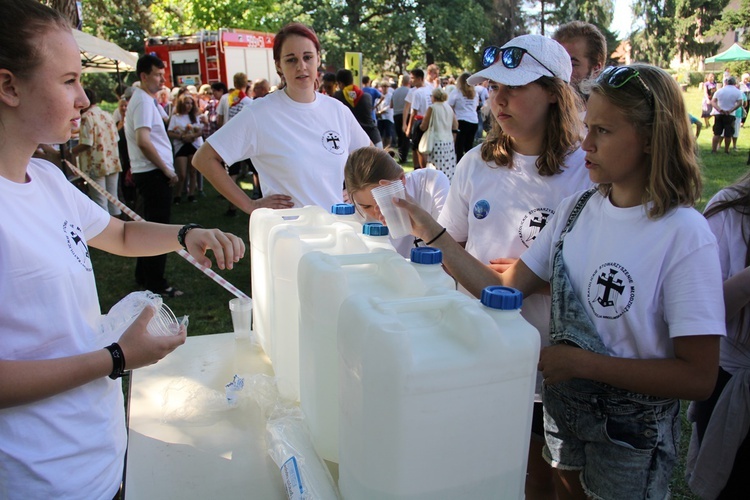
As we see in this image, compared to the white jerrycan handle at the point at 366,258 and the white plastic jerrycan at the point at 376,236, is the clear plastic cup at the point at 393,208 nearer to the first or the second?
the white plastic jerrycan at the point at 376,236

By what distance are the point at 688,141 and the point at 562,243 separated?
1.26 feet

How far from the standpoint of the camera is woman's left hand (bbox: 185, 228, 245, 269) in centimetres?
150

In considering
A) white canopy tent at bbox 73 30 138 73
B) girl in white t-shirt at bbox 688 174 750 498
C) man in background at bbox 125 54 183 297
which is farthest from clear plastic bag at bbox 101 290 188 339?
white canopy tent at bbox 73 30 138 73

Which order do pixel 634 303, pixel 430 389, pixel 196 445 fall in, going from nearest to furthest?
pixel 430 389
pixel 634 303
pixel 196 445

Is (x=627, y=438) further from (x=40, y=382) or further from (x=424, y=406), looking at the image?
(x=40, y=382)

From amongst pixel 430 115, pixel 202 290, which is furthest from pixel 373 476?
pixel 430 115

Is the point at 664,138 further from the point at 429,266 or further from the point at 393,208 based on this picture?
the point at 393,208

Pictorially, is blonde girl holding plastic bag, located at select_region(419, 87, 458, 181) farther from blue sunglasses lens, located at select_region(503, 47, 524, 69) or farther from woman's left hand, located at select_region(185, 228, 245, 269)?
woman's left hand, located at select_region(185, 228, 245, 269)

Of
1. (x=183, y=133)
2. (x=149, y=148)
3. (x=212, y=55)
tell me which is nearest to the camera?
(x=149, y=148)

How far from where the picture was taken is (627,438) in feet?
4.24

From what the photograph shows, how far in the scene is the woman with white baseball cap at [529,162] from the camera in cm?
176

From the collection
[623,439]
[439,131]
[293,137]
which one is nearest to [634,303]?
[623,439]

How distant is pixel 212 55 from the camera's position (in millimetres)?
15492

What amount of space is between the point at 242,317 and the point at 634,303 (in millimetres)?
1397
